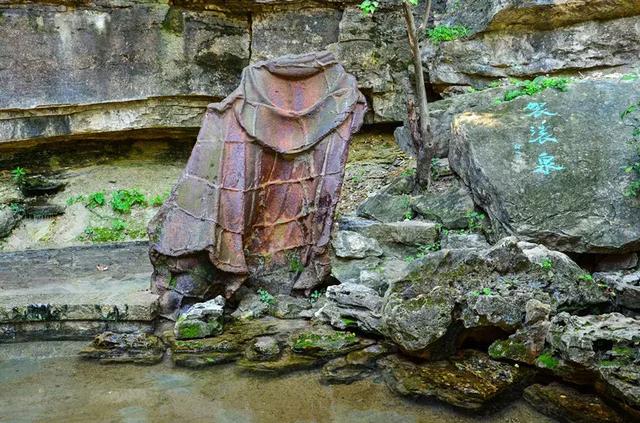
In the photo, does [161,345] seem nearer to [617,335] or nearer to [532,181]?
[617,335]

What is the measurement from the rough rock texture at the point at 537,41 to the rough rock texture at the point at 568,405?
18.9 feet

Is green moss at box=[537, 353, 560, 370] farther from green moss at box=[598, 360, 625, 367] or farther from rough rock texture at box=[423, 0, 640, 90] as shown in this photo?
rough rock texture at box=[423, 0, 640, 90]

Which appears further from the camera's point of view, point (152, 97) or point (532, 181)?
point (152, 97)

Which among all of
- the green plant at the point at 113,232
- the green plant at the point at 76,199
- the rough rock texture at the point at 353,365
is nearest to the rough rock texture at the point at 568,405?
the rough rock texture at the point at 353,365

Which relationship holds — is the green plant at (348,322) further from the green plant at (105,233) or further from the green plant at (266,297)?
the green plant at (105,233)

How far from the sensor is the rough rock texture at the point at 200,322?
4.28 meters

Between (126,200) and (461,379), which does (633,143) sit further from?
(126,200)

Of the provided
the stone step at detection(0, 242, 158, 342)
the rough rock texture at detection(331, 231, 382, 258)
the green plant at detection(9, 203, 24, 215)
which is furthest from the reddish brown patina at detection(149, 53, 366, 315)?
the green plant at detection(9, 203, 24, 215)

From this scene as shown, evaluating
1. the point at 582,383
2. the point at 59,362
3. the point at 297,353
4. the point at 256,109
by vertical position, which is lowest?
the point at 59,362

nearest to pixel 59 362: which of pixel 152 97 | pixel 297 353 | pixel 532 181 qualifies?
pixel 297 353

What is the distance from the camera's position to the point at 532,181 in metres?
5.23

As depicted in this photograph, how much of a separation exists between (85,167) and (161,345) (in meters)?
5.44

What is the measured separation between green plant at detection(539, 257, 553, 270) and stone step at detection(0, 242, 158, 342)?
2.87 m

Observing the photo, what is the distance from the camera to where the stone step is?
15.3ft
